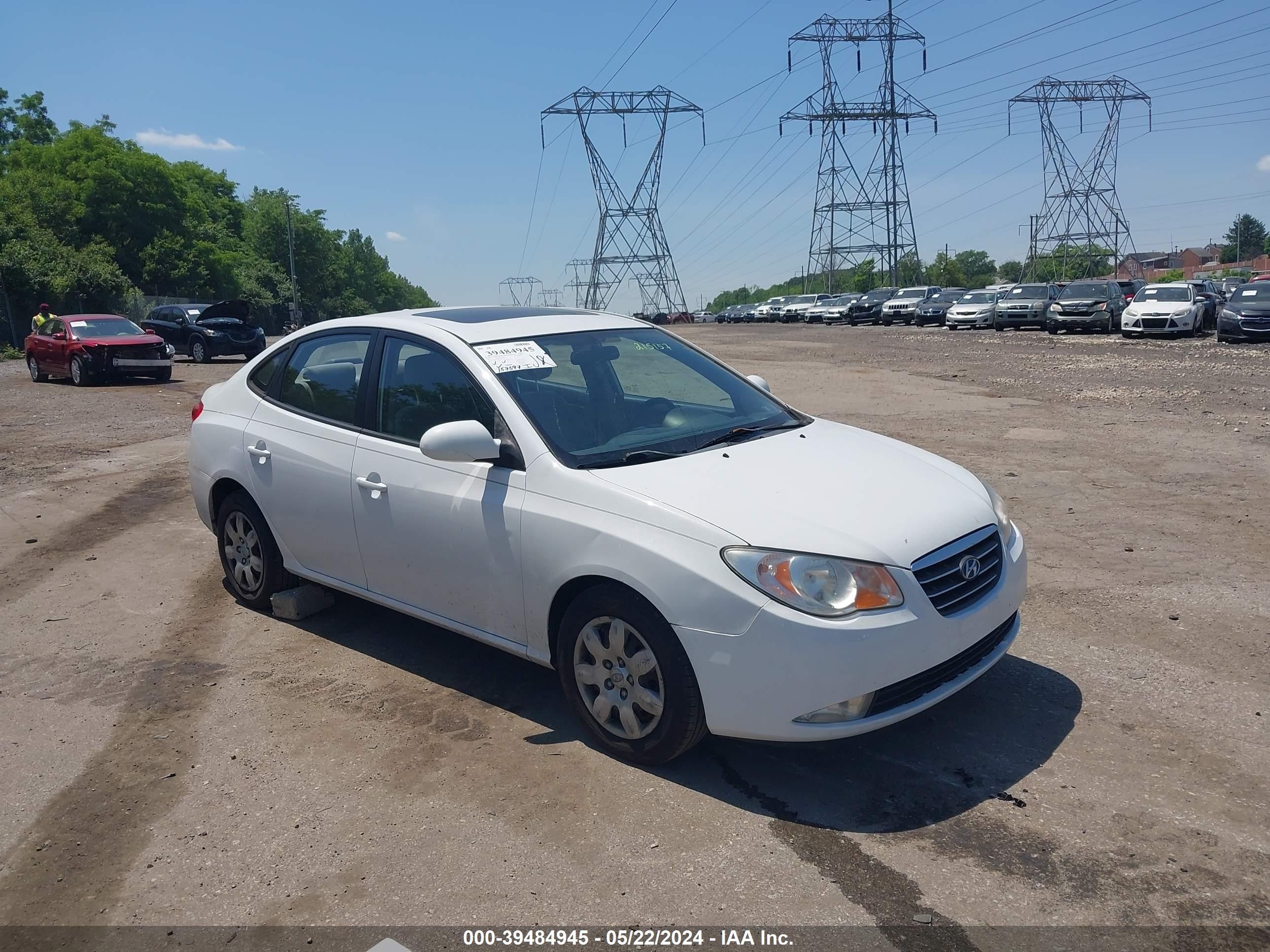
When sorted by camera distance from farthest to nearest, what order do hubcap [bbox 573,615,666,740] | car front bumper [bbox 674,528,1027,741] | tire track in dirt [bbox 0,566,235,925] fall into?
hubcap [bbox 573,615,666,740], car front bumper [bbox 674,528,1027,741], tire track in dirt [bbox 0,566,235,925]

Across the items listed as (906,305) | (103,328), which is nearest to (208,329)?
(103,328)

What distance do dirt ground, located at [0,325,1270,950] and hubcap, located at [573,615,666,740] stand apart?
0.63 feet

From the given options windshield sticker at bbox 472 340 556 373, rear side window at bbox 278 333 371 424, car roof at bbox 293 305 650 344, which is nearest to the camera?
windshield sticker at bbox 472 340 556 373

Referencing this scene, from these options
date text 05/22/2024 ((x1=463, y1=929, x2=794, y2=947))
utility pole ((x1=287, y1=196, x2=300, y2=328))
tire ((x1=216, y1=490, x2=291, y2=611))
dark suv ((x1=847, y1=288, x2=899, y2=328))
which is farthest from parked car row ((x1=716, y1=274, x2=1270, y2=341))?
utility pole ((x1=287, y1=196, x2=300, y2=328))

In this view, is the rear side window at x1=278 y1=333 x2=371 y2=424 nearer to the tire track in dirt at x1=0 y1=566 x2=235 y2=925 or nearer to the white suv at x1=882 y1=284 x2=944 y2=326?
the tire track in dirt at x1=0 y1=566 x2=235 y2=925

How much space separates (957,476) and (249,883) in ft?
10.4

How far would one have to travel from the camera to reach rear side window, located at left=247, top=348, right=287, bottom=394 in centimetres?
568

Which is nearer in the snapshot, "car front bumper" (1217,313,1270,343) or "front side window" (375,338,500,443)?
"front side window" (375,338,500,443)

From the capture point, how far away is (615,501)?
3797 millimetres

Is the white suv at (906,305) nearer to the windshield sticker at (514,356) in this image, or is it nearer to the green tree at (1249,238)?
the windshield sticker at (514,356)

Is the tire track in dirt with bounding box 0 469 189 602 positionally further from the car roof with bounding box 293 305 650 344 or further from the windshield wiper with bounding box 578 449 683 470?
the windshield wiper with bounding box 578 449 683 470

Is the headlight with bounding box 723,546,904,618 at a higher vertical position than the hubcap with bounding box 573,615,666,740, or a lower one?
higher

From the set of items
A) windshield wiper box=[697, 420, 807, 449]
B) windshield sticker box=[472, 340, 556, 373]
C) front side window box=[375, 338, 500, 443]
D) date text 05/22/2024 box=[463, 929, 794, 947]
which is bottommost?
date text 05/22/2024 box=[463, 929, 794, 947]

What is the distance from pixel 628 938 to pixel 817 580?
1309mm
